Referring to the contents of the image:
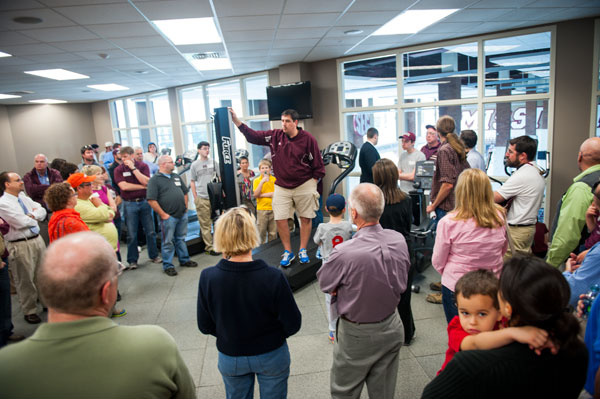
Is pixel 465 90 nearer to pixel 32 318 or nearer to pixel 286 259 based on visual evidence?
pixel 286 259

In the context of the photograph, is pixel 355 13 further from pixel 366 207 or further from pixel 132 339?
pixel 132 339

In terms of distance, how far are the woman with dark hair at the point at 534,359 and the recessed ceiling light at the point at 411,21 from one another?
14.0ft

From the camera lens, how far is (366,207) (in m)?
1.89

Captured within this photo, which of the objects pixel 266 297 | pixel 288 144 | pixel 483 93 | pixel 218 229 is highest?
pixel 483 93

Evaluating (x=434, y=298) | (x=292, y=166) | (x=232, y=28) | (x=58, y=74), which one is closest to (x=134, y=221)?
(x=292, y=166)

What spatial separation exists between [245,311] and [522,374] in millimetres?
1104

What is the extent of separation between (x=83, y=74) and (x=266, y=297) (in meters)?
7.36

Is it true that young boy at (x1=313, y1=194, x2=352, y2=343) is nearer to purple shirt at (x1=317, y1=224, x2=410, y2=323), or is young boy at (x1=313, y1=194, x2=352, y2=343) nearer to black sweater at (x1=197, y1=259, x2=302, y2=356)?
purple shirt at (x1=317, y1=224, x2=410, y2=323)

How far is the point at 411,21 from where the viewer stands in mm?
4891

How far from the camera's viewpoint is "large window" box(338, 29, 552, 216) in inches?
217

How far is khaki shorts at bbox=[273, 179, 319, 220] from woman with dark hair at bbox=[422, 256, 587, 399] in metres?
2.84

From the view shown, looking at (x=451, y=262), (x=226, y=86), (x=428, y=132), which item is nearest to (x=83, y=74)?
(x=226, y=86)

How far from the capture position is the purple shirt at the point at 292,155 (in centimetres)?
367

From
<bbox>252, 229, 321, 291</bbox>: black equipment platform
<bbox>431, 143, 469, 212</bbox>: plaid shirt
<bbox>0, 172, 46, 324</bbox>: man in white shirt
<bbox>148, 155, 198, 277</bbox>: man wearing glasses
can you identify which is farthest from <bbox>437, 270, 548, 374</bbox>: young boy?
<bbox>148, 155, 198, 277</bbox>: man wearing glasses
